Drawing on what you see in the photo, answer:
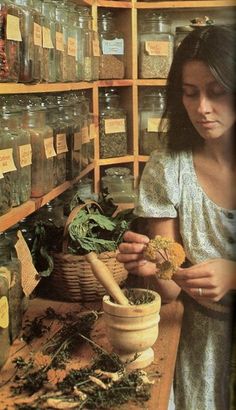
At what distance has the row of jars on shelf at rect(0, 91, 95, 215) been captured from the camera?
981 mm

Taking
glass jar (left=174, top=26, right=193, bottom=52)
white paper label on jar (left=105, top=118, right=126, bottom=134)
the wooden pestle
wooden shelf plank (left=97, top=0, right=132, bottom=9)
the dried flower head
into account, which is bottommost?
the wooden pestle

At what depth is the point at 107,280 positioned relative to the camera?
87cm

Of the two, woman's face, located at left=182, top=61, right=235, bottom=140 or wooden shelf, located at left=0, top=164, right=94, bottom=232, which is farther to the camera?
wooden shelf, located at left=0, top=164, right=94, bottom=232

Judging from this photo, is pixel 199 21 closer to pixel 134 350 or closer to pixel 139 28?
pixel 139 28

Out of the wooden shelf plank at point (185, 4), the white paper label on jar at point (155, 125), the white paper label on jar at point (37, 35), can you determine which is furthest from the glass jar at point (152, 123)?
the white paper label on jar at point (37, 35)

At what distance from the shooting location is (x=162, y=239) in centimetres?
88

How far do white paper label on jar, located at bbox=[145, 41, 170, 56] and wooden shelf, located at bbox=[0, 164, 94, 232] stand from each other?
23cm

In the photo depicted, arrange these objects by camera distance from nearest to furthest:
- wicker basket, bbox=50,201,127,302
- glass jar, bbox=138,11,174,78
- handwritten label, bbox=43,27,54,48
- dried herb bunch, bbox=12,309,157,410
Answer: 1. dried herb bunch, bbox=12,309,157,410
2. glass jar, bbox=138,11,174,78
3. wicker basket, bbox=50,201,127,302
4. handwritten label, bbox=43,27,54,48

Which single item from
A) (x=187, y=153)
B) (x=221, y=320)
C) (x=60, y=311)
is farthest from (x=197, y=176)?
(x=60, y=311)

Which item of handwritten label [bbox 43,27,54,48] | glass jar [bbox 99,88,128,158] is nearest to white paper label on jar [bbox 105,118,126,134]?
glass jar [bbox 99,88,128,158]

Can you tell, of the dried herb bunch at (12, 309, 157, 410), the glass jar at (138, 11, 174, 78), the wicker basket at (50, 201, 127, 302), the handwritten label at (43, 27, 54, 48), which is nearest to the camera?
the dried herb bunch at (12, 309, 157, 410)

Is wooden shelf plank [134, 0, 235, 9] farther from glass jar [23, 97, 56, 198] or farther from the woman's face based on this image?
glass jar [23, 97, 56, 198]

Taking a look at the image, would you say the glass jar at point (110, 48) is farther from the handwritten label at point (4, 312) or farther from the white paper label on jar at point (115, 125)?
the handwritten label at point (4, 312)

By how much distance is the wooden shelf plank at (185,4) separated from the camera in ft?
2.70
